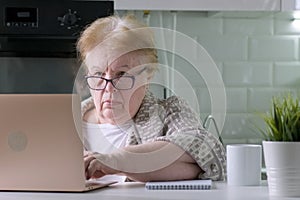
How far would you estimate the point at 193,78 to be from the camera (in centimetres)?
260

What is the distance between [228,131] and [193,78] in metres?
0.26

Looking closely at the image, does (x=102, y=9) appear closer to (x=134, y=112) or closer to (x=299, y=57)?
(x=134, y=112)

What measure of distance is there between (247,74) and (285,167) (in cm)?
149

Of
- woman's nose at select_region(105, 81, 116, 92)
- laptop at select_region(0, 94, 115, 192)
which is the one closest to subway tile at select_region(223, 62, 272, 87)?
woman's nose at select_region(105, 81, 116, 92)

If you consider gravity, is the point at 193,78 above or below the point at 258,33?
below

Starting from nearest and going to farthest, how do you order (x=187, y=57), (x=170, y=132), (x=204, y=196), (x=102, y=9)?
(x=204, y=196) < (x=170, y=132) < (x=102, y=9) < (x=187, y=57)

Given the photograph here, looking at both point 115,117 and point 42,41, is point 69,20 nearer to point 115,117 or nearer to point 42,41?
point 42,41

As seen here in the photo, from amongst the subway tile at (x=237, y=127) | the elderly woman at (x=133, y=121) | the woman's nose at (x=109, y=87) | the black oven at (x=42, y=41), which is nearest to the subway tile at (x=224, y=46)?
the subway tile at (x=237, y=127)

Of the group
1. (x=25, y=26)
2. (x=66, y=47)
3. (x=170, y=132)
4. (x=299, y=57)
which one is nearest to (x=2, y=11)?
(x=25, y=26)

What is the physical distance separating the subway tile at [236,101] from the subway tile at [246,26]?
24cm

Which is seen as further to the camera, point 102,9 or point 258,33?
point 258,33

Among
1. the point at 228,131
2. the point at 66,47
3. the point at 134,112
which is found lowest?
the point at 228,131

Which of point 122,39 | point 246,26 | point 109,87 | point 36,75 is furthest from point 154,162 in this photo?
point 246,26

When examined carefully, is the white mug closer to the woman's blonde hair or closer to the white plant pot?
the white plant pot
